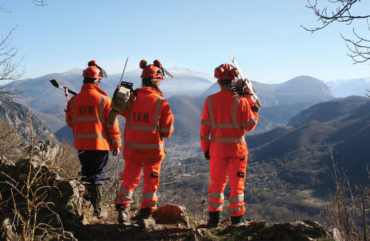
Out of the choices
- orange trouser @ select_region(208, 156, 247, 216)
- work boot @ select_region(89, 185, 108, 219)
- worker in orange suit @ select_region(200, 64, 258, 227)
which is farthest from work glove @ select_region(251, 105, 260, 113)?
work boot @ select_region(89, 185, 108, 219)

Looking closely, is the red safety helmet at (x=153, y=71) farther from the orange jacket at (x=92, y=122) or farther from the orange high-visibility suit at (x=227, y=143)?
the orange high-visibility suit at (x=227, y=143)

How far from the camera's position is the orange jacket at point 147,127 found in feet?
16.3

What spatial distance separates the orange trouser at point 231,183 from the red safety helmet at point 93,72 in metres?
2.44

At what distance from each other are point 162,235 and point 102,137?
189 centimetres

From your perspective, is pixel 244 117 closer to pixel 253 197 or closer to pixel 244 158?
pixel 244 158

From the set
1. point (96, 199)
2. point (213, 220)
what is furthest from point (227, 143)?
point (96, 199)

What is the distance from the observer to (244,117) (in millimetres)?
5305

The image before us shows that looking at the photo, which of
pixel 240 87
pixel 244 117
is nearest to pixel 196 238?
pixel 244 117

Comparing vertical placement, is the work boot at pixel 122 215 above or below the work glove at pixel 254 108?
below

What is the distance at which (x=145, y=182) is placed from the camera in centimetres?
491

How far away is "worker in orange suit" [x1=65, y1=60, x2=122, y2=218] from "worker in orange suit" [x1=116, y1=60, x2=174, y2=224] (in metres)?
0.51

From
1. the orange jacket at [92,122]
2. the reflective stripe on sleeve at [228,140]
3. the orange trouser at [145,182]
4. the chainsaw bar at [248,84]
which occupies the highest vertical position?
the chainsaw bar at [248,84]

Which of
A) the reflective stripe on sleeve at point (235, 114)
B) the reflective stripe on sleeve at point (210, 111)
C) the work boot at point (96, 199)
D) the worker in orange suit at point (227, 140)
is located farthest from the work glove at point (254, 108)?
the work boot at point (96, 199)

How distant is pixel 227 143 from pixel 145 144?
1310mm
